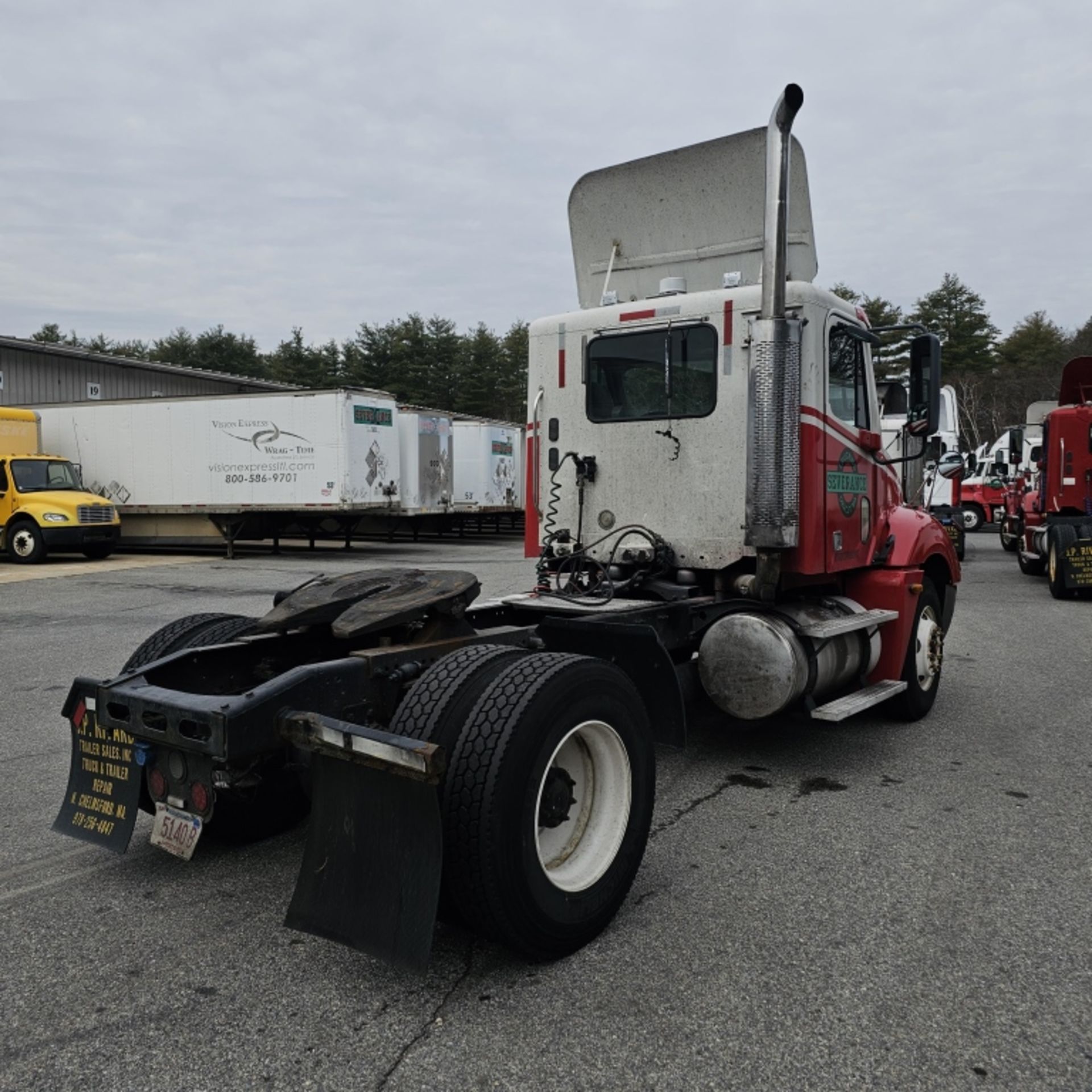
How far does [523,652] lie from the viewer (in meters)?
3.45

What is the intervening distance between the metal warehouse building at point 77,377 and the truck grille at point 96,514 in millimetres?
5184

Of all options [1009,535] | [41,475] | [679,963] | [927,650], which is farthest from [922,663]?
[41,475]

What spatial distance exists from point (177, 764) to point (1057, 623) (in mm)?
10460

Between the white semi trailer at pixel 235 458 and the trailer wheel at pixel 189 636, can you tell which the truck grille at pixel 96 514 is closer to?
the white semi trailer at pixel 235 458

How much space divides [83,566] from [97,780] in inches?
675

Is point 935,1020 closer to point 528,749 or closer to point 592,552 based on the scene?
point 528,749

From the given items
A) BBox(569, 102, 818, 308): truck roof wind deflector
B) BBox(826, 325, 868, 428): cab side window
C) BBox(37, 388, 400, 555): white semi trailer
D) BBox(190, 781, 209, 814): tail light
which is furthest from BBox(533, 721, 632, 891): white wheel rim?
BBox(37, 388, 400, 555): white semi trailer

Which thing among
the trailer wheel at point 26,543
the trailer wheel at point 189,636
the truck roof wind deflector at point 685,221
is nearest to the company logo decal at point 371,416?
the trailer wheel at point 26,543

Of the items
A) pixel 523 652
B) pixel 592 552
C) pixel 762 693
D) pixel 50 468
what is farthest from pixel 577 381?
pixel 50 468

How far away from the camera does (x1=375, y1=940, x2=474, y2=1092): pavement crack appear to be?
2.46 meters

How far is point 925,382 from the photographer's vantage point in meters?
5.52

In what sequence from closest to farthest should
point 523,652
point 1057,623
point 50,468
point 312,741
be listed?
point 312,741 → point 523,652 → point 1057,623 → point 50,468

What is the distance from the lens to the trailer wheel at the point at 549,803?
9.36 ft

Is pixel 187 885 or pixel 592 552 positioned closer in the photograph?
pixel 187 885
